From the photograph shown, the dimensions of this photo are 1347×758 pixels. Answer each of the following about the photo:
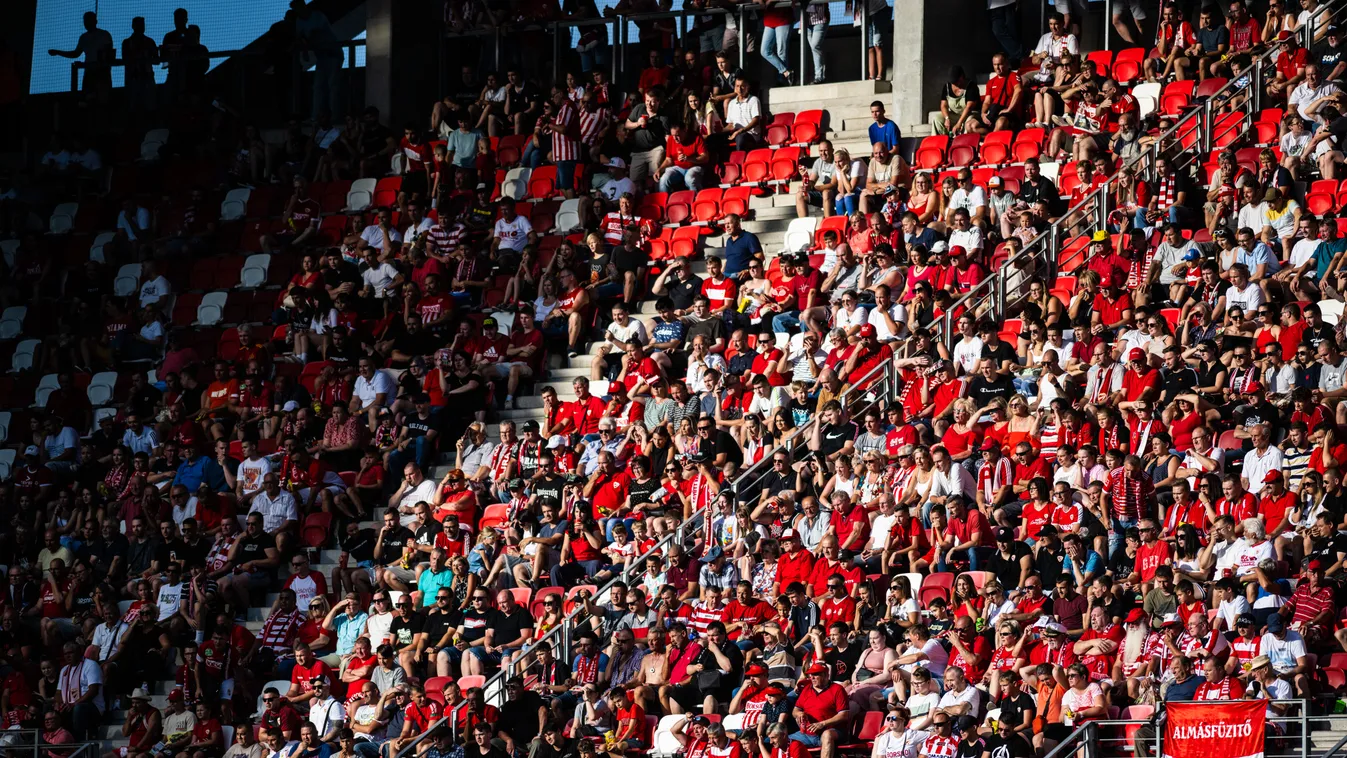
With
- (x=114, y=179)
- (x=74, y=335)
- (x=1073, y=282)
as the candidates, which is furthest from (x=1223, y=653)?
(x=114, y=179)

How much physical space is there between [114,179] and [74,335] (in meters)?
2.81

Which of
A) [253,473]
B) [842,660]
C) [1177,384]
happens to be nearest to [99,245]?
[253,473]

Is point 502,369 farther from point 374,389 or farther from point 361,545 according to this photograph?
point 361,545

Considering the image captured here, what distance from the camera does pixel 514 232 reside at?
2184cm

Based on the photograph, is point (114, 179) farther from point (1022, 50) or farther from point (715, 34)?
point (1022, 50)

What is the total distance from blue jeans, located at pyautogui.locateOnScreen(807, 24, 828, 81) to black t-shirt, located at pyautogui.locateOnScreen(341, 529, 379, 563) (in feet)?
22.6

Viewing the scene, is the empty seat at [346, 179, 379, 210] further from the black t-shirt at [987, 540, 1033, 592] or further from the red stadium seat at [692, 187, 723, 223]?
the black t-shirt at [987, 540, 1033, 592]

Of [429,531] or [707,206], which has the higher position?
[707,206]

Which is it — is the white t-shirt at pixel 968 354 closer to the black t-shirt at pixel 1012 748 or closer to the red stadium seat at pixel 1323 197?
the red stadium seat at pixel 1323 197

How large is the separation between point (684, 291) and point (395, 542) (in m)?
3.53

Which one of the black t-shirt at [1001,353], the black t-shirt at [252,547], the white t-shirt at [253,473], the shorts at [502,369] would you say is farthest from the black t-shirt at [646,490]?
the white t-shirt at [253,473]

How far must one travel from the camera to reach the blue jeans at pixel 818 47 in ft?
73.9

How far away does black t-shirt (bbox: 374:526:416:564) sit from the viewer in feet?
61.8

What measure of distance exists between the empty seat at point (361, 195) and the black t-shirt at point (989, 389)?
8.62m
